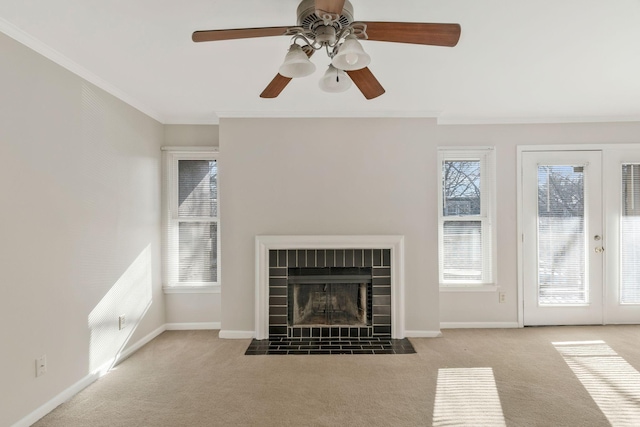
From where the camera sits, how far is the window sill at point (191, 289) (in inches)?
166

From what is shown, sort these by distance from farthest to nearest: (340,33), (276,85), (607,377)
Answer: (607,377), (276,85), (340,33)

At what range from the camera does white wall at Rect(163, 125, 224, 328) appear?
4.25 m

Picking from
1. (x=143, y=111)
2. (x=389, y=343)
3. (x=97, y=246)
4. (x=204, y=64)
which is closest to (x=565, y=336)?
(x=389, y=343)

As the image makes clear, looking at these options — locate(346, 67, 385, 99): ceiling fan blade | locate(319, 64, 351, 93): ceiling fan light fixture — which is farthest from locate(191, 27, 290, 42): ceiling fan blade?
locate(346, 67, 385, 99): ceiling fan blade

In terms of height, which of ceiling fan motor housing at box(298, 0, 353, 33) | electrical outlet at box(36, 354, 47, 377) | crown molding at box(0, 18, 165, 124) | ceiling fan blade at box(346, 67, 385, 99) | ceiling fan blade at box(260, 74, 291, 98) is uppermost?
crown molding at box(0, 18, 165, 124)

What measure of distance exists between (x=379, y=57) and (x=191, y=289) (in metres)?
3.14

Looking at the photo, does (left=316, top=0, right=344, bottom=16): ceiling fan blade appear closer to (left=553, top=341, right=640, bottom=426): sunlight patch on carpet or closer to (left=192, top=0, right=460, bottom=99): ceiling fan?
(left=192, top=0, right=460, bottom=99): ceiling fan

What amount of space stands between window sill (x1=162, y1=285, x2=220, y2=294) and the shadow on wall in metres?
0.31

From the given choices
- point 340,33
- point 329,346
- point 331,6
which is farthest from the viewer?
point 329,346

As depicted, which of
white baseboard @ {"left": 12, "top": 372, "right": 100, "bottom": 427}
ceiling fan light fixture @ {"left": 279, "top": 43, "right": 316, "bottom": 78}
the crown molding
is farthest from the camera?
white baseboard @ {"left": 12, "top": 372, "right": 100, "bottom": 427}

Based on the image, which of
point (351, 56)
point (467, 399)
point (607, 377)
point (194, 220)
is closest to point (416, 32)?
point (351, 56)

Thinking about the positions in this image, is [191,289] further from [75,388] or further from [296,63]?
[296,63]

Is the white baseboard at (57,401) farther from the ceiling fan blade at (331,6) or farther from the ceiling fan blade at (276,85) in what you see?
the ceiling fan blade at (331,6)

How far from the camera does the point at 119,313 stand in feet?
10.9
